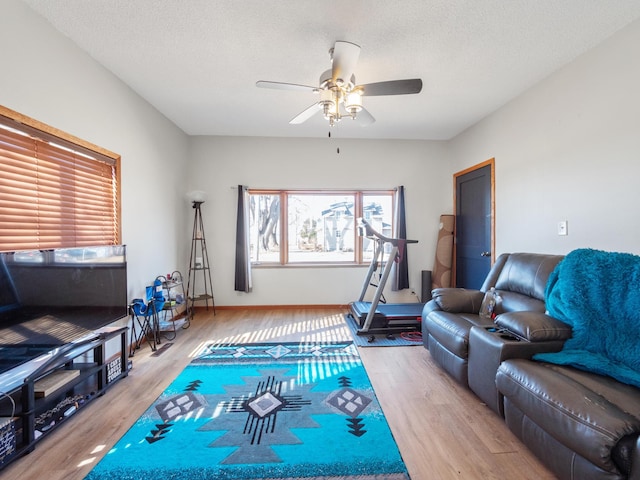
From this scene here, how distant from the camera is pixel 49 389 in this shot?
1691 mm

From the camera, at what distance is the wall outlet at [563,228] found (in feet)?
8.44

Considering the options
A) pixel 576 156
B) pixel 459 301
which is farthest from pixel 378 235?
pixel 576 156

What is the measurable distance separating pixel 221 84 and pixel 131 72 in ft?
2.60

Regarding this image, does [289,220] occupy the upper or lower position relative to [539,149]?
lower

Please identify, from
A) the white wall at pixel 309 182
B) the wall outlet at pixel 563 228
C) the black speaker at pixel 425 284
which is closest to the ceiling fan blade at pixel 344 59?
the wall outlet at pixel 563 228

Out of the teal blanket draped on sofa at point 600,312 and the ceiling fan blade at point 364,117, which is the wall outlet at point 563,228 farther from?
the ceiling fan blade at point 364,117

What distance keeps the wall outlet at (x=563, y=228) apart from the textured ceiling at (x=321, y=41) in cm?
140

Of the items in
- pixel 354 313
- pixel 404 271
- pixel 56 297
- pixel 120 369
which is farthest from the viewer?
pixel 404 271

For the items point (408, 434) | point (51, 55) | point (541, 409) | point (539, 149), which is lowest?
point (408, 434)

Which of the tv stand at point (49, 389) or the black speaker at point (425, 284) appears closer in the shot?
the tv stand at point (49, 389)

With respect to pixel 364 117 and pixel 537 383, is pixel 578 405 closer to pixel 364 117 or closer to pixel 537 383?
pixel 537 383

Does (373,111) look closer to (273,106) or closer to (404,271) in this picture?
(273,106)

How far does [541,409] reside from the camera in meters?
1.38

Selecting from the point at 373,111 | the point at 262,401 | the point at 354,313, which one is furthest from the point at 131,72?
the point at 354,313
